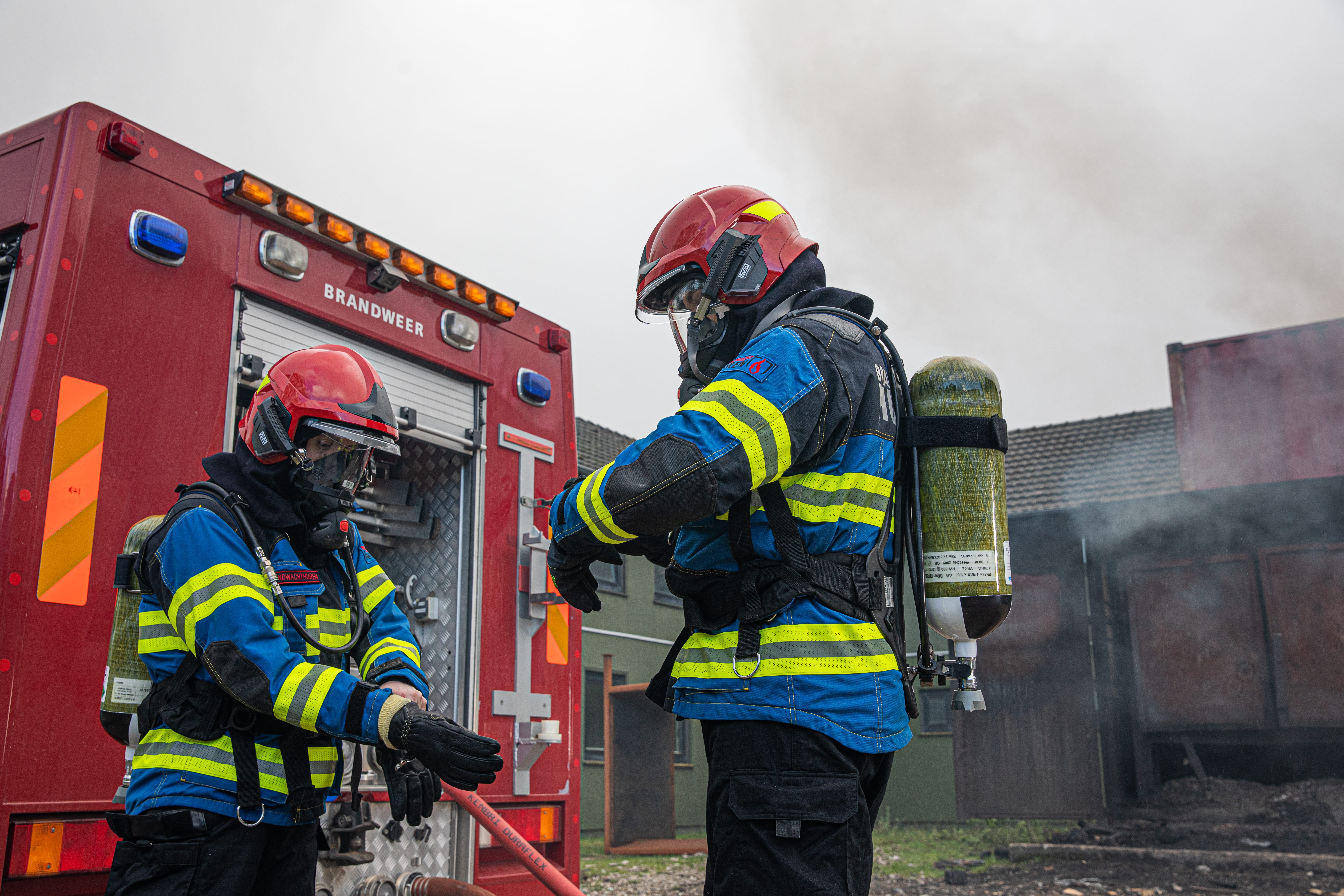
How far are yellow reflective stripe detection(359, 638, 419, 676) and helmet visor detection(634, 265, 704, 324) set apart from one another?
3.60ft

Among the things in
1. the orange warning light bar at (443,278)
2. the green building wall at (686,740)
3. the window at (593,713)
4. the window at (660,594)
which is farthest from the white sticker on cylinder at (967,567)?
the window at (660,594)

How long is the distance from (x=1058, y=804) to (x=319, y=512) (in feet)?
39.2

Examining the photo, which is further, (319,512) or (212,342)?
(212,342)

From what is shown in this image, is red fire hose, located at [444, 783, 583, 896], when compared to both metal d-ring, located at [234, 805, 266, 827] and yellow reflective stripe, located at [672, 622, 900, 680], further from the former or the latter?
yellow reflective stripe, located at [672, 622, 900, 680]

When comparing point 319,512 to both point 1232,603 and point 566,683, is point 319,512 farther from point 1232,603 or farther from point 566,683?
point 1232,603

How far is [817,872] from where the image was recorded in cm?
200

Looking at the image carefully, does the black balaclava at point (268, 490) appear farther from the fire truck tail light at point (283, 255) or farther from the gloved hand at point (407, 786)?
the fire truck tail light at point (283, 255)

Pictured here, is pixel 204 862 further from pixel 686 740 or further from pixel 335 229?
pixel 686 740

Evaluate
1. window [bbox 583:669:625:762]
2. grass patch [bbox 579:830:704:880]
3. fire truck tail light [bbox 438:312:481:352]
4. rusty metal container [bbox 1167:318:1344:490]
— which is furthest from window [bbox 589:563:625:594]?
fire truck tail light [bbox 438:312:481:352]

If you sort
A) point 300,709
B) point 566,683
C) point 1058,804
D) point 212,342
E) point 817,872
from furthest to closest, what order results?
point 1058,804 < point 566,683 < point 212,342 < point 300,709 < point 817,872

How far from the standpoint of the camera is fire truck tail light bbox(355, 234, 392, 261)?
396 cm

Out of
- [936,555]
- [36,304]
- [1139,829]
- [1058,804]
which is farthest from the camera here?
[1058,804]

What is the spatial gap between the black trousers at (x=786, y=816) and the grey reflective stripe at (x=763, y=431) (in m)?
0.51


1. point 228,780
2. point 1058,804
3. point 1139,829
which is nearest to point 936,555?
point 228,780
